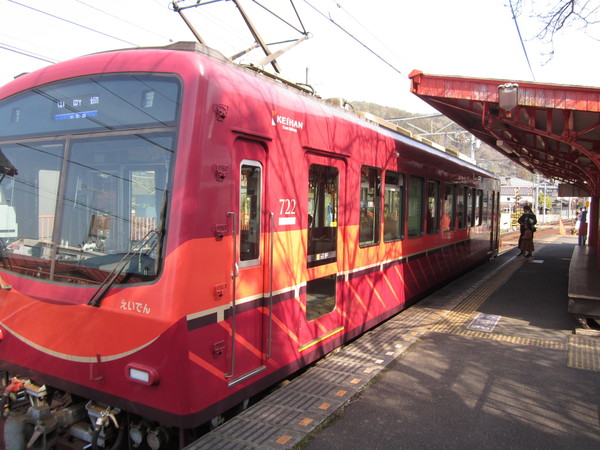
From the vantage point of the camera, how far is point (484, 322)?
678cm

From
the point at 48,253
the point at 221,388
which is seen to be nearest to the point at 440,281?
the point at 221,388

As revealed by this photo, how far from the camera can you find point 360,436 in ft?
11.3

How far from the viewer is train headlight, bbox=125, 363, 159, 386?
9.75ft

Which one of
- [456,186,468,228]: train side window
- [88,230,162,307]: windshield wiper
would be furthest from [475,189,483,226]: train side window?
[88,230,162,307]: windshield wiper

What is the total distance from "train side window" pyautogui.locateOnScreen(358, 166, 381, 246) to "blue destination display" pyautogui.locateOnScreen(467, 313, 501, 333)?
6.53 feet

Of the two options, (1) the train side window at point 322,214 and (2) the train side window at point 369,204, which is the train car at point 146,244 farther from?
(2) the train side window at point 369,204

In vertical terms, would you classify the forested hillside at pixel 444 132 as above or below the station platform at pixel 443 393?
above

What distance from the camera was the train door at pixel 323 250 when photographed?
449 cm

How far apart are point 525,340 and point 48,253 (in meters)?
5.54

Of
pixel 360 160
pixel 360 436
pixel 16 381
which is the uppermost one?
pixel 360 160

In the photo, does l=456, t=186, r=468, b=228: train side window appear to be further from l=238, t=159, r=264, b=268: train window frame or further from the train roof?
l=238, t=159, r=264, b=268: train window frame

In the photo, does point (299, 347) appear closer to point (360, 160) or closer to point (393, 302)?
point (360, 160)

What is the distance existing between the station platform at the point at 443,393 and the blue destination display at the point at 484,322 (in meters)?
0.01

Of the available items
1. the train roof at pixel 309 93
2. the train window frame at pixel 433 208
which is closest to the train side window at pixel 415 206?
the train window frame at pixel 433 208
